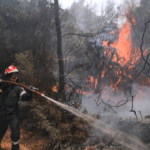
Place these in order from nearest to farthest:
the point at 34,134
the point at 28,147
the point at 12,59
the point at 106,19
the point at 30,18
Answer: the point at 28,147
the point at 34,134
the point at 12,59
the point at 30,18
the point at 106,19

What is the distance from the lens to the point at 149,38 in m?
15.4

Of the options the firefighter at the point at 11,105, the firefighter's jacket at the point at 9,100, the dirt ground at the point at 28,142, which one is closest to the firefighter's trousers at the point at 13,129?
the firefighter at the point at 11,105

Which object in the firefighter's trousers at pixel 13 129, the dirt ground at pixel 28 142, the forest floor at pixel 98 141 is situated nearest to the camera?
the firefighter's trousers at pixel 13 129

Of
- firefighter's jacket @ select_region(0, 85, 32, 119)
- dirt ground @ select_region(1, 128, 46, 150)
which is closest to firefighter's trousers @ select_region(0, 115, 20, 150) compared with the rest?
firefighter's jacket @ select_region(0, 85, 32, 119)

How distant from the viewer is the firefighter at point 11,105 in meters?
3.90

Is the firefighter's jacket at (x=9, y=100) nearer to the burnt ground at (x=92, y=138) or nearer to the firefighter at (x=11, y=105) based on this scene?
the firefighter at (x=11, y=105)

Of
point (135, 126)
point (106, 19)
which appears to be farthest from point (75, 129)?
point (106, 19)

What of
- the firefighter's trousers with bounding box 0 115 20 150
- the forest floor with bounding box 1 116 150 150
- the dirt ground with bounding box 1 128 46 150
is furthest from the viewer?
the dirt ground with bounding box 1 128 46 150

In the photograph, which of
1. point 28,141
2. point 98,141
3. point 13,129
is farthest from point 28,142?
point 98,141

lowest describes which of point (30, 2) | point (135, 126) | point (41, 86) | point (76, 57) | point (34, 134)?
point (34, 134)

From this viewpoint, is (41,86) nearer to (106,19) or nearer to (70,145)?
(70,145)

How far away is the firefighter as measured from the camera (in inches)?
153

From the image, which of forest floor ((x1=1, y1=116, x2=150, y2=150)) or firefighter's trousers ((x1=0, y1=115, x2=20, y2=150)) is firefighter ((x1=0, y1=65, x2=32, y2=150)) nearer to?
firefighter's trousers ((x1=0, y1=115, x2=20, y2=150))

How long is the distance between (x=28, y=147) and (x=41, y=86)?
8.81ft
